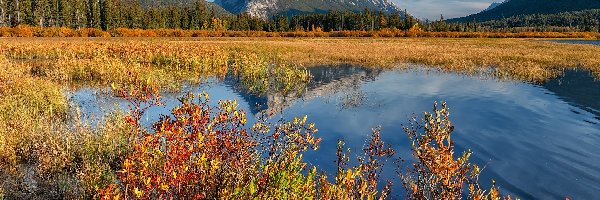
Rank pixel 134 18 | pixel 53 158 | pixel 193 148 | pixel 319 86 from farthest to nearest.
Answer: pixel 134 18 < pixel 319 86 < pixel 53 158 < pixel 193 148

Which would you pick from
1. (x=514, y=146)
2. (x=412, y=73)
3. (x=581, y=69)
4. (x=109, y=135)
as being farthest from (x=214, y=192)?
(x=581, y=69)

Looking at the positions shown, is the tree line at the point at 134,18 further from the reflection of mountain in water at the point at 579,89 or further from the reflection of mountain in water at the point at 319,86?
the reflection of mountain in water at the point at 579,89

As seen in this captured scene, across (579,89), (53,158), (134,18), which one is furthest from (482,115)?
(134,18)

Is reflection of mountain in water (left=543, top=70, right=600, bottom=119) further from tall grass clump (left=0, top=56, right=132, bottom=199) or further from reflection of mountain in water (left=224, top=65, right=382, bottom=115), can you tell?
tall grass clump (left=0, top=56, right=132, bottom=199)

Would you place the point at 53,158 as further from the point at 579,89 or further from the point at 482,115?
the point at 579,89

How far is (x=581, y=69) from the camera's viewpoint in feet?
101

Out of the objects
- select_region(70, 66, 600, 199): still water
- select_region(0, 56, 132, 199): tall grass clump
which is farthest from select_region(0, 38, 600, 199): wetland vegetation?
select_region(70, 66, 600, 199): still water

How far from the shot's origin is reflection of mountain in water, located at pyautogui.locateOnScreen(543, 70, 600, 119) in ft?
59.2

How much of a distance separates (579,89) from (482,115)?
9595 mm

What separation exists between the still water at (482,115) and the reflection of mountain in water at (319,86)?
6 cm

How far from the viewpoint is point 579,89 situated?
21875 millimetres

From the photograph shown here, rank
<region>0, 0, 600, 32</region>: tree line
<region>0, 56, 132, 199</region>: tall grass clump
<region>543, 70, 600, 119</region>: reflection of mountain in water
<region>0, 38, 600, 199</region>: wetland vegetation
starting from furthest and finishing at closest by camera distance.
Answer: <region>0, 0, 600, 32</region>: tree line
<region>543, 70, 600, 119</region>: reflection of mountain in water
<region>0, 56, 132, 199</region>: tall grass clump
<region>0, 38, 600, 199</region>: wetland vegetation

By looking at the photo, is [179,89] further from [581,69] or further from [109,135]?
[581,69]

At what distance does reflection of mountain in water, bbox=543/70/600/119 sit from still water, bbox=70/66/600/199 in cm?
4
